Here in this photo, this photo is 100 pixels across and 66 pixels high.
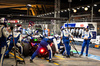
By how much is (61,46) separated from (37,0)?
2617cm

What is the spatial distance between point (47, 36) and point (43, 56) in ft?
7.00

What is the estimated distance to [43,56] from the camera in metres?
10.4

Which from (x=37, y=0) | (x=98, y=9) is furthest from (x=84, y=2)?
(x=37, y=0)

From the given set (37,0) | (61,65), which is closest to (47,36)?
(61,65)

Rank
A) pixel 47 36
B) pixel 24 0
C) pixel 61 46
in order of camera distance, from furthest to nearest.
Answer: pixel 24 0 → pixel 61 46 → pixel 47 36

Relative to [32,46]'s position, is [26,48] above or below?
below

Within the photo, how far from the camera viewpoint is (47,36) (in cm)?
880

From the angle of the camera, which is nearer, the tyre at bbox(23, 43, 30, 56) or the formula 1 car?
the formula 1 car

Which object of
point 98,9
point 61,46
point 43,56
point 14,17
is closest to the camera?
point 14,17

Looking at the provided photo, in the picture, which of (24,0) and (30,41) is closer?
(30,41)

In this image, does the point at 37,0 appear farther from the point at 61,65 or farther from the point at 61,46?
the point at 61,65

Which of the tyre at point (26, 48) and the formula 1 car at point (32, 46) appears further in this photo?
the tyre at point (26, 48)

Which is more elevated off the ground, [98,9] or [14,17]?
[98,9]

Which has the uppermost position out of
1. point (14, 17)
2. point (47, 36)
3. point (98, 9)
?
point (98, 9)
